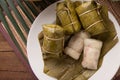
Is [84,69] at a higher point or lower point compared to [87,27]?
lower

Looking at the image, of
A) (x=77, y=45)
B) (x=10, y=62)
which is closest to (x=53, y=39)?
(x=77, y=45)

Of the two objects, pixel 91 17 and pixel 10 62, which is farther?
pixel 10 62

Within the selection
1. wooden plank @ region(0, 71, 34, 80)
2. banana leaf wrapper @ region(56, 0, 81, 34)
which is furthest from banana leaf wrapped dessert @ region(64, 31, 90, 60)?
wooden plank @ region(0, 71, 34, 80)

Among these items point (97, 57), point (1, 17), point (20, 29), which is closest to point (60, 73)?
point (97, 57)

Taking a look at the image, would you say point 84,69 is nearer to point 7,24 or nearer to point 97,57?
point 97,57

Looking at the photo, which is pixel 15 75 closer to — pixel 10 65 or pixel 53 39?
pixel 10 65
